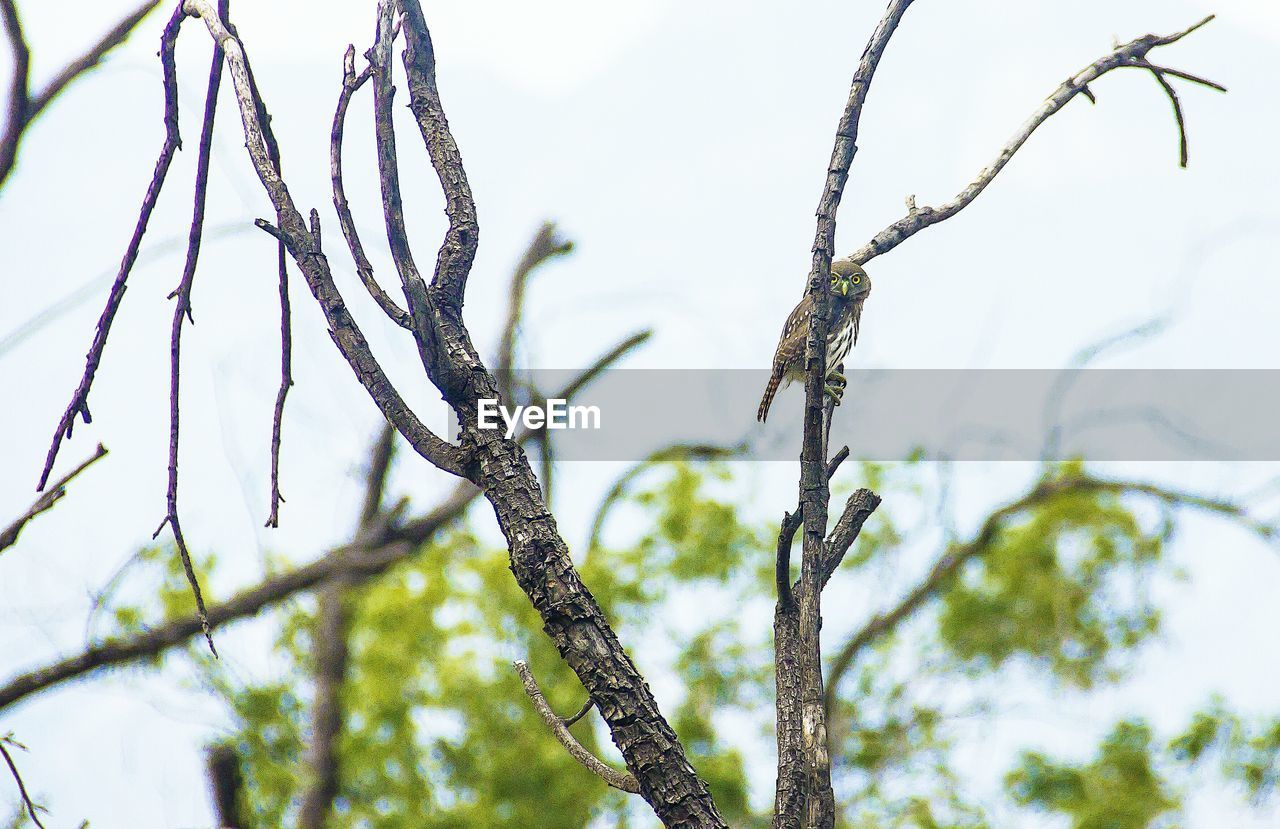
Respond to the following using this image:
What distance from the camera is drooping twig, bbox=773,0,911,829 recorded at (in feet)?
5.83

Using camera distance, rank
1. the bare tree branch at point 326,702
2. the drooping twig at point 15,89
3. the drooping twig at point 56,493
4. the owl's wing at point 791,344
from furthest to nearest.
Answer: the bare tree branch at point 326,702, the owl's wing at point 791,344, the drooping twig at point 15,89, the drooping twig at point 56,493

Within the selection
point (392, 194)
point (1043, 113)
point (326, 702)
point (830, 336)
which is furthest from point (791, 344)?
point (326, 702)

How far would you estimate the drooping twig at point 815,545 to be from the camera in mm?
1778

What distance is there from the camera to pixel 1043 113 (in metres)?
1.99

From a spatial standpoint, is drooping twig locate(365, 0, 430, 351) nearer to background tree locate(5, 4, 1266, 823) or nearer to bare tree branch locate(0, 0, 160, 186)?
background tree locate(5, 4, 1266, 823)

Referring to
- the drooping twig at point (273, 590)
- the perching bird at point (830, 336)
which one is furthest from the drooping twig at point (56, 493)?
the drooping twig at point (273, 590)

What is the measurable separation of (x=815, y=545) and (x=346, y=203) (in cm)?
90

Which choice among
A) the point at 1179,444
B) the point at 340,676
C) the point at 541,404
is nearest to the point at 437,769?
the point at 340,676

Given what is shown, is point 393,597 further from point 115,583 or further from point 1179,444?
point 115,583

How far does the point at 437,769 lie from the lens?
966cm

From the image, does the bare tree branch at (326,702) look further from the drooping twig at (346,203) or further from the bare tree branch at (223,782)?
the drooping twig at (346,203)

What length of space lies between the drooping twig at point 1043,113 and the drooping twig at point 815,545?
0.78 feet

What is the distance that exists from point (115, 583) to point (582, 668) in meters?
2.21

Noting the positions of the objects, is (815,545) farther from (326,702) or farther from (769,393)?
(326,702)
